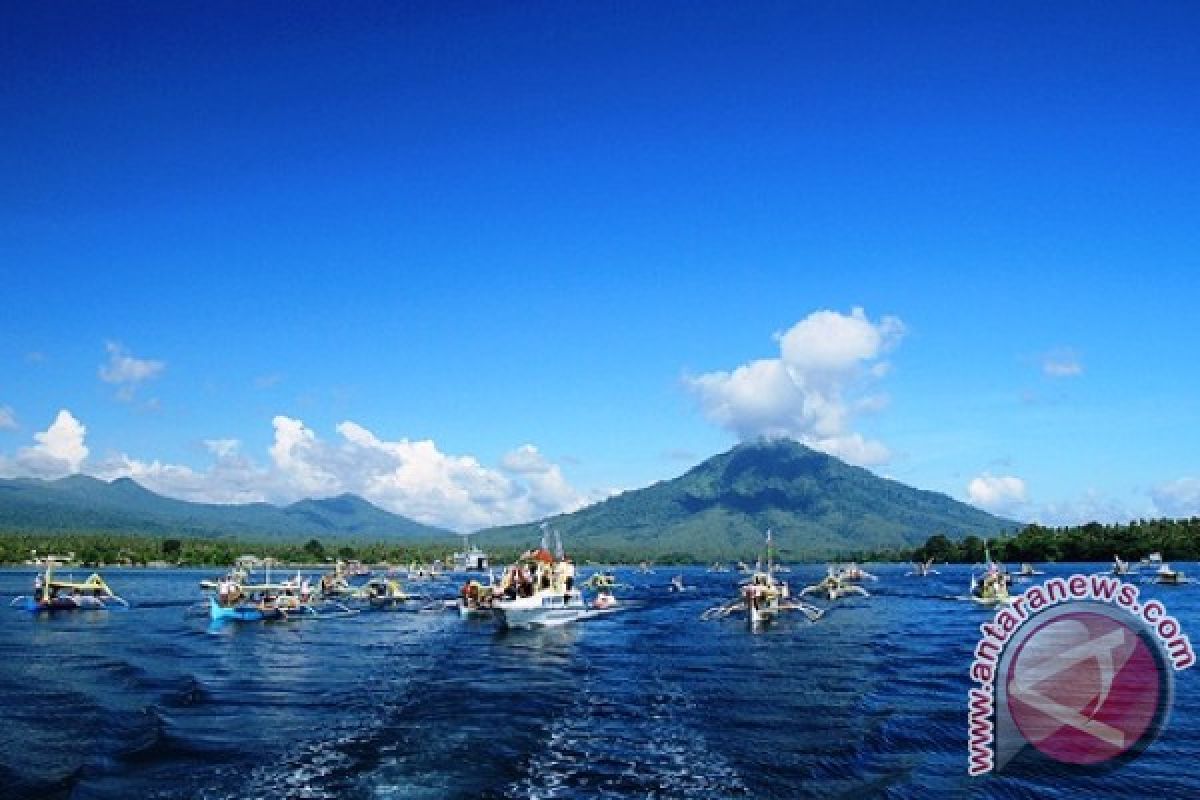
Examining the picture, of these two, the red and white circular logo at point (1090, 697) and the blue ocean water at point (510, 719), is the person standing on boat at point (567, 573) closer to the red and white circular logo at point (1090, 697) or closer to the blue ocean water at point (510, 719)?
the blue ocean water at point (510, 719)

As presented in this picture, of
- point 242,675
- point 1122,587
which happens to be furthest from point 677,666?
point 1122,587

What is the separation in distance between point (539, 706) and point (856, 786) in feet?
50.5

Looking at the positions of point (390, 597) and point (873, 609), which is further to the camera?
point (390, 597)

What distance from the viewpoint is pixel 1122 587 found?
11969 mm

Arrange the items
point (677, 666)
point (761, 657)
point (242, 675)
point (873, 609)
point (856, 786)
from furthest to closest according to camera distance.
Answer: point (873, 609) → point (761, 657) → point (677, 666) → point (242, 675) → point (856, 786)

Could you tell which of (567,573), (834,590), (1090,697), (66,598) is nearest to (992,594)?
(834,590)

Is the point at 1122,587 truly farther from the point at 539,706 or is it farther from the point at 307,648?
the point at 307,648

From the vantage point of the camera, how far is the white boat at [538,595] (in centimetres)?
6988


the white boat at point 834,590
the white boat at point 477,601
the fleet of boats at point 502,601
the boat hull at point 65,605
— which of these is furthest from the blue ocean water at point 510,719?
the white boat at point 834,590

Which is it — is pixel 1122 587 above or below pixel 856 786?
above

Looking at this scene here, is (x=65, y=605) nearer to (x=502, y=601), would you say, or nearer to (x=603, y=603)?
(x=502, y=601)

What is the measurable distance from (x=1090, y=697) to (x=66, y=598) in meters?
86.5

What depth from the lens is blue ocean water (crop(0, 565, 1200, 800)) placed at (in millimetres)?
25375

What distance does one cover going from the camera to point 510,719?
113 feet
